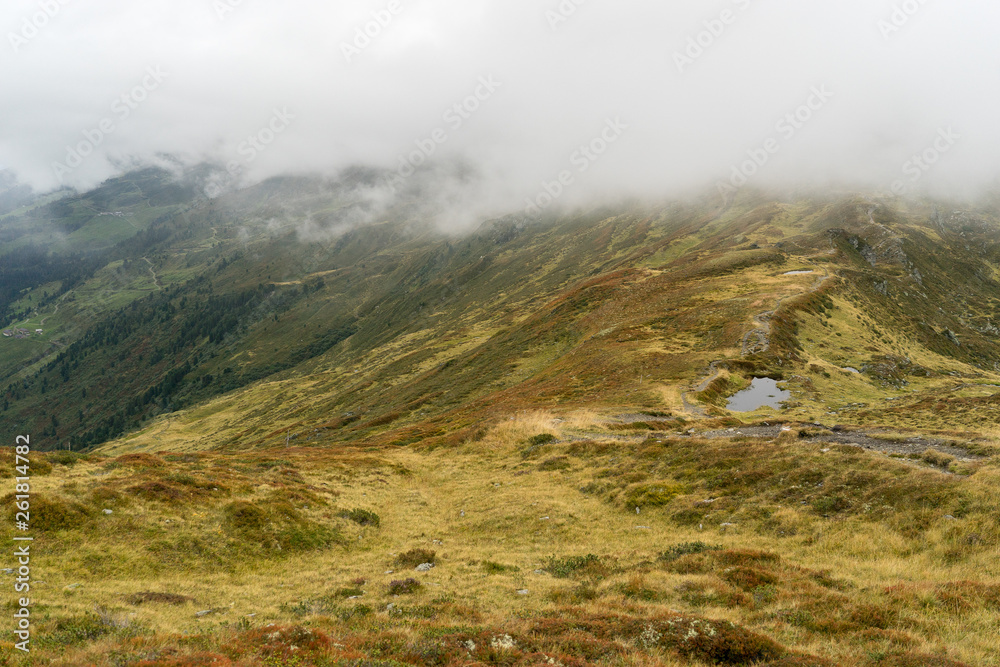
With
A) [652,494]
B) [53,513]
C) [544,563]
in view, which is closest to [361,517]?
[544,563]

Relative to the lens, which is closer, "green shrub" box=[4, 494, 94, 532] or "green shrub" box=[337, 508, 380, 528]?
"green shrub" box=[4, 494, 94, 532]

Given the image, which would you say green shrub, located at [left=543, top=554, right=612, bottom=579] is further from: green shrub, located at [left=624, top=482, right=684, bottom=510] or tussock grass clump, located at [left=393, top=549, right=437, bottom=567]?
green shrub, located at [left=624, top=482, right=684, bottom=510]

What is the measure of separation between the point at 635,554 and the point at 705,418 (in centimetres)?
2782

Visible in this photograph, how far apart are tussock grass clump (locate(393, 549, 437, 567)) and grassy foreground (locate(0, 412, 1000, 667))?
114 millimetres

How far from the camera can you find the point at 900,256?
11094 centimetres

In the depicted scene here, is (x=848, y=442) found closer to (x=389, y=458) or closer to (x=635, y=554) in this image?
(x=635, y=554)

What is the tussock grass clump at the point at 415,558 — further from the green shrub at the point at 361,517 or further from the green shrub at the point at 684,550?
the green shrub at the point at 684,550

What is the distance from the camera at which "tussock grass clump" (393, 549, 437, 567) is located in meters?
22.9

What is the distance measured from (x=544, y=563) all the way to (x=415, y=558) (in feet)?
20.8

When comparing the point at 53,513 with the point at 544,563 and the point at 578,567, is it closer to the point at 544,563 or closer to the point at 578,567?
the point at 544,563

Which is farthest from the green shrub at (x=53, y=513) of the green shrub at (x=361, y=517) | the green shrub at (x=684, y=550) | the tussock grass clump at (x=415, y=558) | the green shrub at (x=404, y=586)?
the green shrub at (x=684, y=550)

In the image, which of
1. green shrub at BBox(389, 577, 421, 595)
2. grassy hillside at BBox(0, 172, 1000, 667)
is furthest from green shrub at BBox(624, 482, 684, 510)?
green shrub at BBox(389, 577, 421, 595)

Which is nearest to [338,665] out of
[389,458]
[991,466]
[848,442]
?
[991,466]

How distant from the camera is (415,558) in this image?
23.2 m
